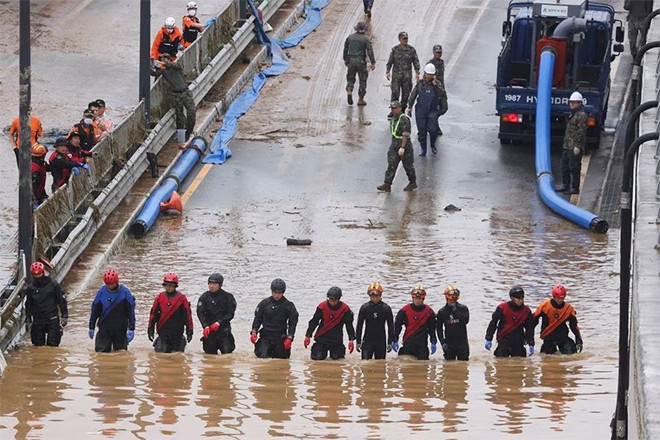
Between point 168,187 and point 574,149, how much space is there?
6.75 metres

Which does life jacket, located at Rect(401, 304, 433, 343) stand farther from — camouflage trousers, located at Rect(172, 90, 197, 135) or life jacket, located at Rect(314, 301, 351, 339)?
camouflage trousers, located at Rect(172, 90, 197, 135)

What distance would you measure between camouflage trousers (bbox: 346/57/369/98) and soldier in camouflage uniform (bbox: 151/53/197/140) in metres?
3.39

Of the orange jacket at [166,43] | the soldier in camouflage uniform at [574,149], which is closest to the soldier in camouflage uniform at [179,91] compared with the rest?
the orange jacket at [166,43]

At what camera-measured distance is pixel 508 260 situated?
75.4ft

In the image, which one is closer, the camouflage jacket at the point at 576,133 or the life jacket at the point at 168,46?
the camouflage jacket at the point at 576,133

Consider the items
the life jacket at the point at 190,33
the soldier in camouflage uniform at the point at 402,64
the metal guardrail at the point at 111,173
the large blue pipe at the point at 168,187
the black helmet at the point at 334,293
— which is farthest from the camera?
the life jacket at the point at 190,33

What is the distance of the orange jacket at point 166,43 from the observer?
98.6 ft

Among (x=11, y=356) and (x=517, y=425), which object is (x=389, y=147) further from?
(x=517, y=425)

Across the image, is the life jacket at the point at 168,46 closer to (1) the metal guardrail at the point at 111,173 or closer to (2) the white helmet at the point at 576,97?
(1) the metal guardrail at the point at 111,173

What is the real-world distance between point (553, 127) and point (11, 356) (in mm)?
12761

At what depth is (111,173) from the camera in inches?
990

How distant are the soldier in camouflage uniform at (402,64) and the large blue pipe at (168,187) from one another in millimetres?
3931

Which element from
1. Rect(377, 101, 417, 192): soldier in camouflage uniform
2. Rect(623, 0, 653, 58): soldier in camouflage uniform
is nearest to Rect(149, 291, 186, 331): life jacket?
Rect(377, 101, 417, 192): soldier in camouflage uniform

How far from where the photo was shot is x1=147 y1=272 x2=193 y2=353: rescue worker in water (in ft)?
62.0
